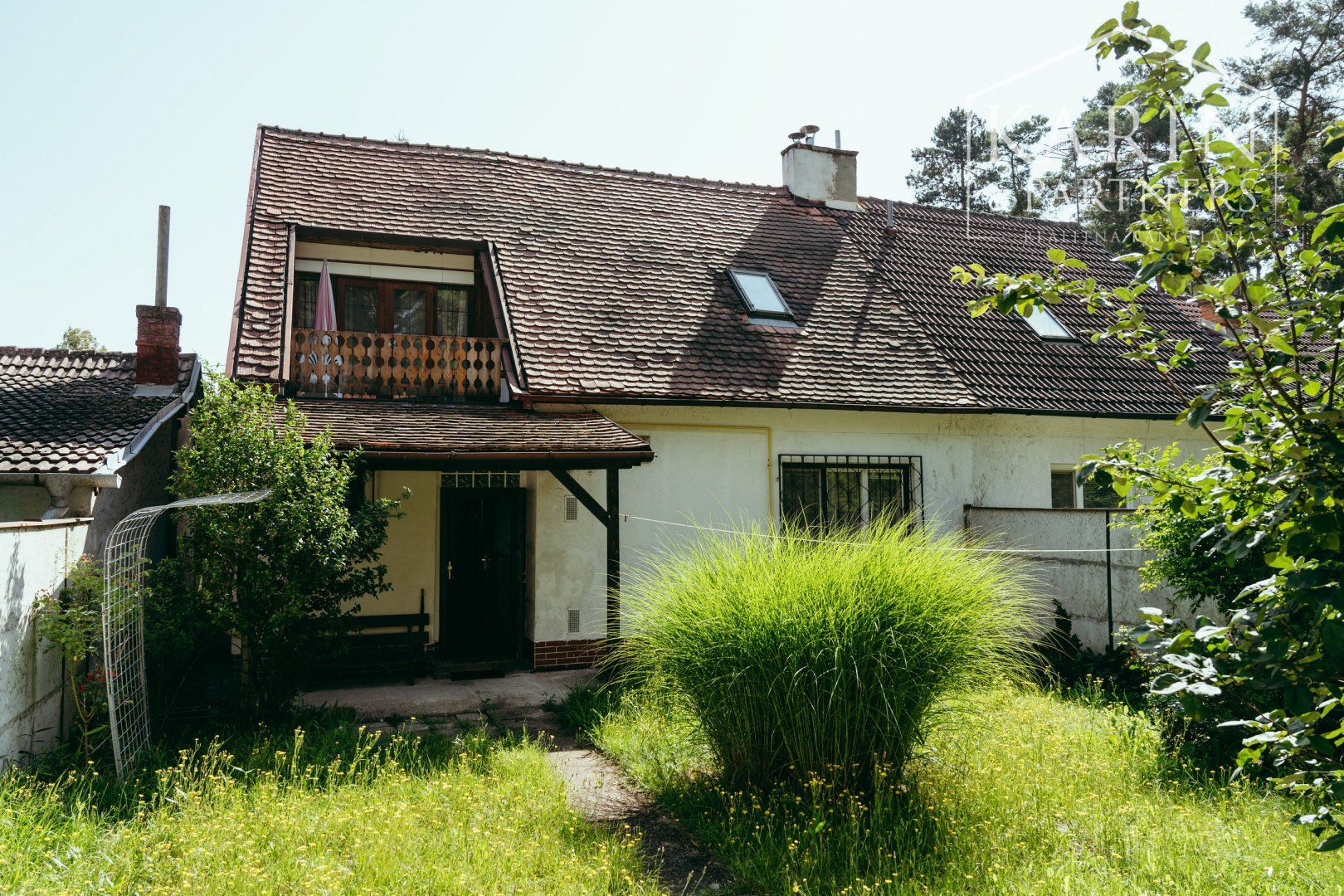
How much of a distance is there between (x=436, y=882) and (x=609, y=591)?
5.75 meters

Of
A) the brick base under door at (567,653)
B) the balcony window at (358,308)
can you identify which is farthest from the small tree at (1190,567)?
the balcony window at (358,308)

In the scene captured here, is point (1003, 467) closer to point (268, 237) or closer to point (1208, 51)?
point (268, 237)

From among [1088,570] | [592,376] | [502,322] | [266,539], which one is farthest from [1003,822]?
[502,322]

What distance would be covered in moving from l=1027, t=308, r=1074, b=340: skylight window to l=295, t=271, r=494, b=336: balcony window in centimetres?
891

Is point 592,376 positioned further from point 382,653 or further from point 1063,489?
point 1063,489

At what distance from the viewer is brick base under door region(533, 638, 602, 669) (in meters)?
10.6

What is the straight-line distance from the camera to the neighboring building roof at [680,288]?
11.5 metres

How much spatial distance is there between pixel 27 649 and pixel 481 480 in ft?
18.2

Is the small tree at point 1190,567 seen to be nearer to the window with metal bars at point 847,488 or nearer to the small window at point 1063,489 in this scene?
the window with metal bars at point 847,488

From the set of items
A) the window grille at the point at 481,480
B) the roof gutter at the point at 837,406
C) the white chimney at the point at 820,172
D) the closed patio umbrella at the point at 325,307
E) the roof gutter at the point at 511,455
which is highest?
the white chimney at the point at 820,172

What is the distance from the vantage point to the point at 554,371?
10953mm

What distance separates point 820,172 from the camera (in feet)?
55.1

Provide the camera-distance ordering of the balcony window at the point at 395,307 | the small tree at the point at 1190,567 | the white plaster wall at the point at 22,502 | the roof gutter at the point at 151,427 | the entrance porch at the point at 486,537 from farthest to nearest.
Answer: the balcony window at the point at 395,307 → the white plaster wall at the point at 22,502 → the roof gutter at the point at 151,427 → the entrance porch at the point at 486,537 → the small tree at the point at 1190,567

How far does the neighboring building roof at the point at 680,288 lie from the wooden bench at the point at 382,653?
3122 millimetres
